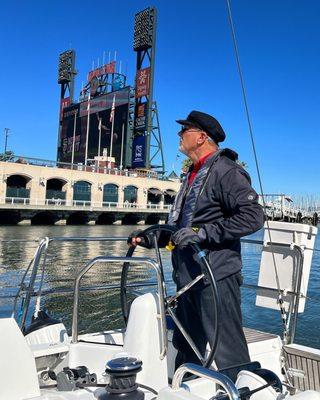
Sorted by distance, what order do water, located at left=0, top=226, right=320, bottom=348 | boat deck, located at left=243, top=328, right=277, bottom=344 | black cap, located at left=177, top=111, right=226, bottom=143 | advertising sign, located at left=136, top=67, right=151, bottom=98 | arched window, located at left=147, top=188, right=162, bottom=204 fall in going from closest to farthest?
black cap, located at left=177, top=111, right=226, bottom=143 → boat deck, located at left=243, top=328, right=277, bottom=344 → water, located at left=0, top=226, right=320, bottom=348 → arched window, located at left=147, top=188, right=162, bottom=204 → advertising sign, located at left=136, top=67, right=151, bottom=98

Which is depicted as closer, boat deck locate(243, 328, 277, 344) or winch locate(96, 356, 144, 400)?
winch locate(96, 356, 144, 400)

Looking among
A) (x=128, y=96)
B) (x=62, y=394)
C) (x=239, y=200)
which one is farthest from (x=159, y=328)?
(x=128, y=96)

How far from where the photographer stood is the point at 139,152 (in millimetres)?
73000

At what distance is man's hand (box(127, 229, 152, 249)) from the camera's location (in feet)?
10.5

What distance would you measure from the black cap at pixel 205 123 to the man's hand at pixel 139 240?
32.9 inches

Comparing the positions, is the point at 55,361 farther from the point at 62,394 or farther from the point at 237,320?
the point at 237,320

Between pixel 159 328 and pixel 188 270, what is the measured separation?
41 cm

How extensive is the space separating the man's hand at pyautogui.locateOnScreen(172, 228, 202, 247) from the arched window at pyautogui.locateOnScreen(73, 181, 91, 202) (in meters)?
54.4

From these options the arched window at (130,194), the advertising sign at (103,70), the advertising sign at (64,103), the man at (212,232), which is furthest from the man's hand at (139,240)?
the advertising sign at (64,103)

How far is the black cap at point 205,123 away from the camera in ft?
10.2

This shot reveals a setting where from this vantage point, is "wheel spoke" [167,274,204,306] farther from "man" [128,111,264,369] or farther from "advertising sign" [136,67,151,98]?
"advertising sign" [136,67,151,98]

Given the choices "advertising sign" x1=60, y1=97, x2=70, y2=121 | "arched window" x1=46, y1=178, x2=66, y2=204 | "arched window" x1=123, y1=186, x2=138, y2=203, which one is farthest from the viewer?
"advertising sign" x1=60, y1=97, x2=70, y2=121

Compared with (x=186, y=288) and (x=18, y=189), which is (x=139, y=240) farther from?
(x=18, y=189)

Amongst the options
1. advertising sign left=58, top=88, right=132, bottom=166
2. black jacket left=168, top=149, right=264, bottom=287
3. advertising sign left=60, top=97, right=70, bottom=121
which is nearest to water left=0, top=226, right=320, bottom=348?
black jacket left=168, top=149, right=264, bottom=287
